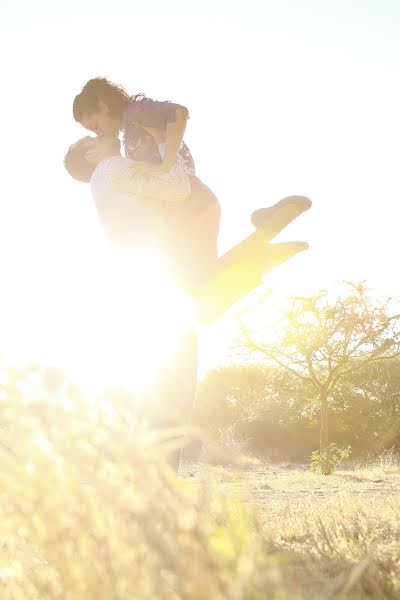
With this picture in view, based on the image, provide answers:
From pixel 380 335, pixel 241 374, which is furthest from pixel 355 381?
pixel 380 335

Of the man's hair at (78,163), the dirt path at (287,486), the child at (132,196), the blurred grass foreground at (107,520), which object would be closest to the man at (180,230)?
the child at (132,196)

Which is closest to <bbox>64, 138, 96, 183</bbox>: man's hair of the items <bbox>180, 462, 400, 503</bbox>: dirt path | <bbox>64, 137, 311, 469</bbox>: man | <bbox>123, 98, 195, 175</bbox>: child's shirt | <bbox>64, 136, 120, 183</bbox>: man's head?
<bbox>64, 136, 120, 183</bbox>: man's head

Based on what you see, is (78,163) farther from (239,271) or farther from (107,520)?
(107,520)

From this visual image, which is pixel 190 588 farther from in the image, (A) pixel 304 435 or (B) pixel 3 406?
(A) pixel 304 435

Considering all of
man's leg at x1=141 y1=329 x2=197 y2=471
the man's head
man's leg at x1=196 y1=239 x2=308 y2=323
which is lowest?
man's leg at x1=141 y1=329 x2=197 y2=471

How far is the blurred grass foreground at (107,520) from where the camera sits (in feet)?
3.40

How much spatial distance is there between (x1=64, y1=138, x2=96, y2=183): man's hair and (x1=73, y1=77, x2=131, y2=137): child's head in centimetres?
16

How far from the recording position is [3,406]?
3.91 feet

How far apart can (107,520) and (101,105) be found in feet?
7.98

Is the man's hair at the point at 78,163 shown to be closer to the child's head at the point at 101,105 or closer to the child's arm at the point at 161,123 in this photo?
the child's head at the point at 101,105

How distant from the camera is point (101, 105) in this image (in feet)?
10.1

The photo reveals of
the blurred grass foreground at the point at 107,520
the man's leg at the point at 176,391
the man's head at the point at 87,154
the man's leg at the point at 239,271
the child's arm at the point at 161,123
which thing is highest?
the man's head at the point at 87,154

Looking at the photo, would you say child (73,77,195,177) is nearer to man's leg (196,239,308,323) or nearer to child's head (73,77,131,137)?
child's head (73,77,131,137)

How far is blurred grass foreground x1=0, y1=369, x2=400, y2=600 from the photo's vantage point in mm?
1035
